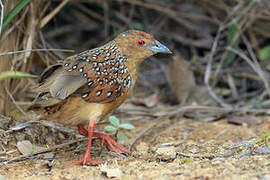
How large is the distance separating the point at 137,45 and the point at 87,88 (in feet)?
2.62

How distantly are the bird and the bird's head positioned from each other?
0.11 ft

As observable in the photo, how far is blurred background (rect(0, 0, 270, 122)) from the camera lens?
5289mm

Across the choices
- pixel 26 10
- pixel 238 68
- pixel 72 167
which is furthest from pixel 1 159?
pixel 238 68

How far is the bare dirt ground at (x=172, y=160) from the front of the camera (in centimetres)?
296

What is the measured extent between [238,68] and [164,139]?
7.90 ft

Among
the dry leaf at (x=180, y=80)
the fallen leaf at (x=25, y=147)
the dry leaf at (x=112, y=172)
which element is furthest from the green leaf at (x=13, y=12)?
the dry leaf at (x=180, y=80)

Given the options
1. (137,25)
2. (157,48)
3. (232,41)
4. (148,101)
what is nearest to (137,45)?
(157,48)

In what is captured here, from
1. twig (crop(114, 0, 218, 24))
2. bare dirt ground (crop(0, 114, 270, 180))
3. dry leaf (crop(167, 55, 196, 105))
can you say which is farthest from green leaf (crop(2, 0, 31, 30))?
dry leaf (crop(167, 55, 196, 105))

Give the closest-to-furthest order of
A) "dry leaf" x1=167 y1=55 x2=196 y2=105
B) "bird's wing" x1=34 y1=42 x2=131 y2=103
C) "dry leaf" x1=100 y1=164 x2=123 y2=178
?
"dry leaf" x1=100 y1=164 x2=123 y2=178
"bird's wing" x1=34 y1=42 x2=131 y2=103
"dry leaf" x1=167 y1=55 x2=196 y2=105

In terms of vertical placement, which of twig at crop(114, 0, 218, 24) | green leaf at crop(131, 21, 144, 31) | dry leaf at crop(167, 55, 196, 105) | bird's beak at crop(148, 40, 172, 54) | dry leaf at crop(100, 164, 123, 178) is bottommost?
dry leaf at crop(100, 164, 123, 178)

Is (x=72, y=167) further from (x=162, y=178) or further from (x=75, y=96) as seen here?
(x=162, y=178)

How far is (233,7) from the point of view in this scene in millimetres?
6363

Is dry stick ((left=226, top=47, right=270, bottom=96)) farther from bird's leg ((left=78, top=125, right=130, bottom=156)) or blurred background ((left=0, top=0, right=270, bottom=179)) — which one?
bird's leg ((left=78, top=125, right=130, bottom=156))

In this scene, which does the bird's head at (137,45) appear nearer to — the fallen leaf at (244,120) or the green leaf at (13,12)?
the green leaf at (13,12)
